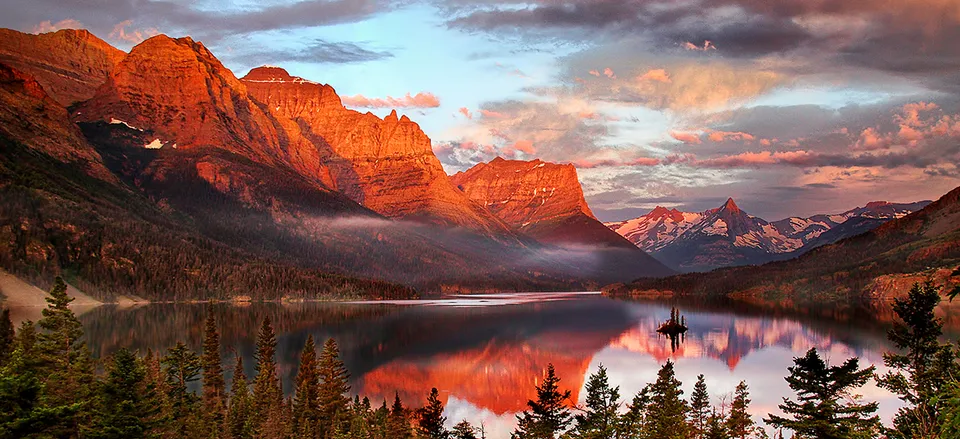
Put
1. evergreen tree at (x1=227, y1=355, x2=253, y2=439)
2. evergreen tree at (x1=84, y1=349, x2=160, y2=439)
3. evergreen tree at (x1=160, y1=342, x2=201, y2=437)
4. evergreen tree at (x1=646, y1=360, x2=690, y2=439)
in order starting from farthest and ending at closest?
1. evergreen tree at (x1=227, y1=355, x2=253, y2=439)
2. evergreen tree at (x1=160, y1=342, x2=201, y2=437)
3. evergreen tree at (x1=646, y1=360, x2=690, y2=439)
4. evergreen tree at (x1=84, y1=349, x2=160, y2=439)

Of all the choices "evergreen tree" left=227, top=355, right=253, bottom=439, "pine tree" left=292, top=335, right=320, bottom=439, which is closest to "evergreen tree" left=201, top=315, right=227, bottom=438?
"evergreen tree" left=227, top=355, right=253, bottom=439

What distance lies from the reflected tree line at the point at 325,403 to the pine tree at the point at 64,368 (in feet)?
0.32

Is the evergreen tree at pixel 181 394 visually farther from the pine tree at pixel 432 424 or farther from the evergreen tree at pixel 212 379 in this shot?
the pine tree at pixel 432 424

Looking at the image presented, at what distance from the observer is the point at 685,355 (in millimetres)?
122250

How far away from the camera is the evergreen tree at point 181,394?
50094 millimetres

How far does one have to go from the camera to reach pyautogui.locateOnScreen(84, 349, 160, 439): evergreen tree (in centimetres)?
3475

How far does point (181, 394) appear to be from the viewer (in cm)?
5941

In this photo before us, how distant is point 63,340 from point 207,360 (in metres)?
21.5

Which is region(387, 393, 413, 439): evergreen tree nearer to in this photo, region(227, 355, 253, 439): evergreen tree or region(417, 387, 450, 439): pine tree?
region(417, 387, 450, 439): pine tree

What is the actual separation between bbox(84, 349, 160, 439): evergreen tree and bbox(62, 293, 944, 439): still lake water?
126 feet

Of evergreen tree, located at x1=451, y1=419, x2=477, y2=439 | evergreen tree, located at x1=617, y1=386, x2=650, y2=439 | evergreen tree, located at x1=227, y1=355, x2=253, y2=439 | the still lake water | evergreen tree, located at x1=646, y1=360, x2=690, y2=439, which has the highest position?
evergreen tree, located at x1=646, y1=360, x2=690, y2=439

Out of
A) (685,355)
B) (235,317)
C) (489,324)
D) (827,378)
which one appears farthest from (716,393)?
(235,317)

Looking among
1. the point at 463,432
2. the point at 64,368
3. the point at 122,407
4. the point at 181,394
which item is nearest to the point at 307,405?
the point at 181,394

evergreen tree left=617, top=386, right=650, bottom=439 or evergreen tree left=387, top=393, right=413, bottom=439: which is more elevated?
evergreen tree left=617, top=386, right=650, bottom=439
